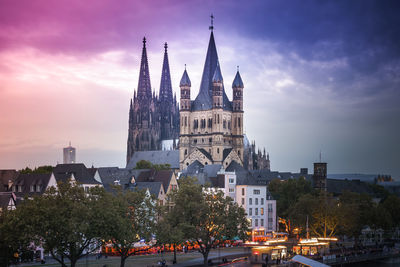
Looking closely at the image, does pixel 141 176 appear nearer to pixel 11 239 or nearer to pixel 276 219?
pixel 276 219

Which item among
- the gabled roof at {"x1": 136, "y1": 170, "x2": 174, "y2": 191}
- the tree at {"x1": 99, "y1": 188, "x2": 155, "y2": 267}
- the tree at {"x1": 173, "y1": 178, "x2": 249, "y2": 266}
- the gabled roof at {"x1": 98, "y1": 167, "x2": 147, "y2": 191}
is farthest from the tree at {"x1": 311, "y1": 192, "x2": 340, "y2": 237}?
the tree at {"x1": 99, "y1": 188, "x2": 155, "y2": 267}

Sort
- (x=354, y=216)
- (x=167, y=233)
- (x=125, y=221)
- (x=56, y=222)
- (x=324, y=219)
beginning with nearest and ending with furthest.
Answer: (x=56, y=222)
(x=125, y=221)
(x=167, y=233)
(x=354, y=216)
(x=324, y=219)

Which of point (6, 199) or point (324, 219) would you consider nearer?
point (6, 199)

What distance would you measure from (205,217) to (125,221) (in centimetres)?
1981

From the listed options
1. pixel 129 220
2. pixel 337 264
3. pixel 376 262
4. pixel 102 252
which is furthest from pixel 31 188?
pixel 376 262

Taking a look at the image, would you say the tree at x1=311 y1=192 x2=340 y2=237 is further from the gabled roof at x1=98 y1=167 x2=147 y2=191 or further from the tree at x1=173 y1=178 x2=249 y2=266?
the gabled roof at x1=98 y1=167 x2=147 y2=191

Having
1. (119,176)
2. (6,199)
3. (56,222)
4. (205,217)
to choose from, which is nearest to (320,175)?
(119,176)

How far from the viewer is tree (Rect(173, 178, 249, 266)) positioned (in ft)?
328

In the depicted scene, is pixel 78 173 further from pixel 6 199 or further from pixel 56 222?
pixel 56 222

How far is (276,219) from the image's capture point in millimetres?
162375

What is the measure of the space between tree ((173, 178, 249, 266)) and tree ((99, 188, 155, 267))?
971cm

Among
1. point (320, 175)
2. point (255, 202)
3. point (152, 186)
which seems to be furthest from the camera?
point (320, 175)

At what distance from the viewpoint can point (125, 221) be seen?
84.5 meters

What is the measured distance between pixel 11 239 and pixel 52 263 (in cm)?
1748
